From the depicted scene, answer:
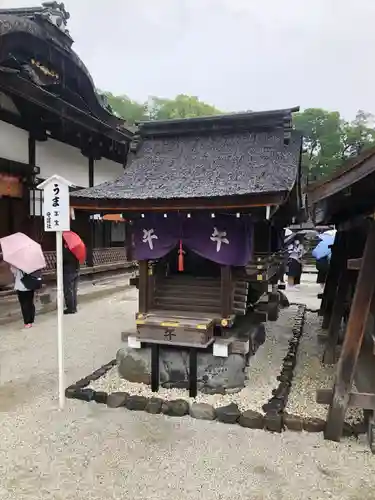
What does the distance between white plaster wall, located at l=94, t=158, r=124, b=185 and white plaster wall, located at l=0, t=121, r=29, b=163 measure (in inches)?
144

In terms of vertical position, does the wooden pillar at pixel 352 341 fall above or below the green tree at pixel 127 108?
below

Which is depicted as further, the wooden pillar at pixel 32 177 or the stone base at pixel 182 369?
the wooden pillar at pixel 32 177

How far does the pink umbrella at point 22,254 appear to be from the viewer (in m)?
8.09

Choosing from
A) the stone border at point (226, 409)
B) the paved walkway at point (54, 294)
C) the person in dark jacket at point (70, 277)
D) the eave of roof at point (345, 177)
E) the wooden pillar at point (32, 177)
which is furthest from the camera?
the wooden pillar at point (32, 177)

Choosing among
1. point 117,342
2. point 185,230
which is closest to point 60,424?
point 185,230

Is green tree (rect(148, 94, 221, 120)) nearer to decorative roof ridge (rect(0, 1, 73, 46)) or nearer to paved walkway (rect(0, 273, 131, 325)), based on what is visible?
paved walkway (rect(0, 273, 131, 325))

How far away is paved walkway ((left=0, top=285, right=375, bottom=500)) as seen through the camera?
136 inches

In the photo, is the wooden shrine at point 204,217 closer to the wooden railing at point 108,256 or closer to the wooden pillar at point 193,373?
the wooden pillar at point 193,373

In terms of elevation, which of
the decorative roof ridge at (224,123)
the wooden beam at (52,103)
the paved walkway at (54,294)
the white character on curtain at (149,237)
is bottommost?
the paved walkway at (54,294)

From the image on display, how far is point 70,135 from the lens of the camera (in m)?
12.0

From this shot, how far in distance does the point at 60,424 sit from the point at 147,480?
1.52 meters

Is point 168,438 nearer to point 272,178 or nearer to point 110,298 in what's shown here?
point 272,178

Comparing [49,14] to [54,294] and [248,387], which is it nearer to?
[54,294]

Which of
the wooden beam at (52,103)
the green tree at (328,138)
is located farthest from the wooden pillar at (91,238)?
the green tree at (328,138)
